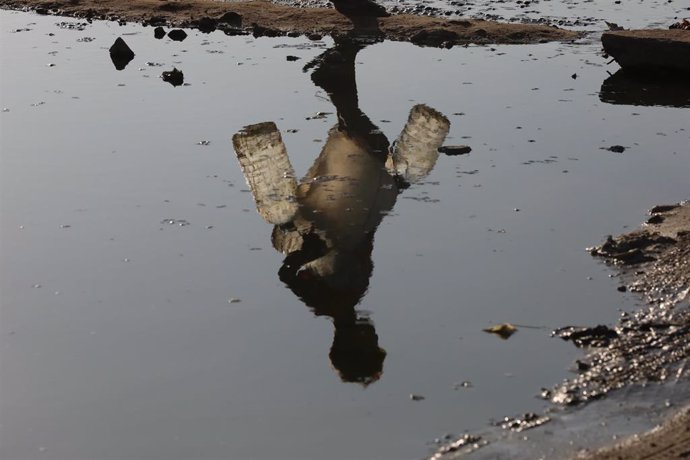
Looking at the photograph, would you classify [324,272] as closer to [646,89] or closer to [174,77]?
[174,77]

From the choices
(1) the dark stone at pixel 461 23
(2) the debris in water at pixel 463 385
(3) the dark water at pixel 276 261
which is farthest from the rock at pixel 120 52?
(2) the debris in water at pixel 463 385

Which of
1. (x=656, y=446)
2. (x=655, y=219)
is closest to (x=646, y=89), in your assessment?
(x=655, y=219)

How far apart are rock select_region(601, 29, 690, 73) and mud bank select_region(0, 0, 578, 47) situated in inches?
73.0

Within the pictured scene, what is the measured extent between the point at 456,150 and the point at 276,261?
255 cm

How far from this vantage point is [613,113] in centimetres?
1035

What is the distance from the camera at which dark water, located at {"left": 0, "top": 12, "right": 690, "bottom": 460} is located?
5.24 m

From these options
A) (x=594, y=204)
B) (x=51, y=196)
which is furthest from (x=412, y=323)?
(x=51, y=196)

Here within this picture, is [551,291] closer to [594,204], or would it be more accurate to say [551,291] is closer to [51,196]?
[594,204]

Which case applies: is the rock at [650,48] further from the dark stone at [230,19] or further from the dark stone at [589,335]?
the dark stone at [589,335]

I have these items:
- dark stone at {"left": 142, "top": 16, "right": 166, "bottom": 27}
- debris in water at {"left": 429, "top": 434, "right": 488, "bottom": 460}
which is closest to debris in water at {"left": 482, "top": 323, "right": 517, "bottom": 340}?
debris in water at {"left": 429, "top": 434, "right": 488, "bottom": 460}

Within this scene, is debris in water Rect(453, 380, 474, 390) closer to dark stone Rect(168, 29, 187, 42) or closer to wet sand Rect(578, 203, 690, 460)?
wet sand Rect(578, 203, 690, 460)

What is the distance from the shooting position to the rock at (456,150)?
9102mm

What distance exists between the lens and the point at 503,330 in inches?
238

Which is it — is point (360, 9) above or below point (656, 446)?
below
